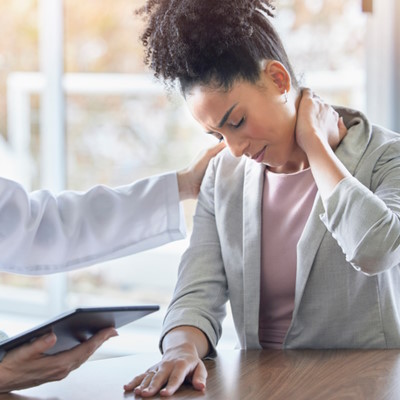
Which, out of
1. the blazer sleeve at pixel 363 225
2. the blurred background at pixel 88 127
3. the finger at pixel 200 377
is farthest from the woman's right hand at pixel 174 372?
the blurred background at pixel 88 127

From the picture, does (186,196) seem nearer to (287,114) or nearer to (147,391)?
(287,114)

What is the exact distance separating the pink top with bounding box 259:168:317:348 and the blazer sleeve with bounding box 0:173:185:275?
35cm

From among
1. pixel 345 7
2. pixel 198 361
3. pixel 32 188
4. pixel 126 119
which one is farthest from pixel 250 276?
pixel 32 188

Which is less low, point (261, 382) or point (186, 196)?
point (186, 196)

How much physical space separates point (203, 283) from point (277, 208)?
0.24m

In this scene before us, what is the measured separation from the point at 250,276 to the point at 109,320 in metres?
0.43

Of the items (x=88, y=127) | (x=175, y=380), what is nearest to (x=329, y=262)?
(x=175, y=380)

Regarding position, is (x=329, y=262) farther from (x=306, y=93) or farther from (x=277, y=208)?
(x=306, y=93)

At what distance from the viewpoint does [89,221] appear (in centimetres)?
194

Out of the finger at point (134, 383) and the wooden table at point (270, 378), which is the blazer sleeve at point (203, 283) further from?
the finger at point (134, 383)

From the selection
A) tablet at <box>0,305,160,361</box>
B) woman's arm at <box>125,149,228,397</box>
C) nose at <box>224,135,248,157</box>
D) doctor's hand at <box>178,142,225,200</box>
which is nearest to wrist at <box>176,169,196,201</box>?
doctor's hand at <box>178,142,225,200</box>

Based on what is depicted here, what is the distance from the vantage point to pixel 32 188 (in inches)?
141

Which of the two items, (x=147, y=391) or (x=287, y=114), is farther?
(x=287, y=114)

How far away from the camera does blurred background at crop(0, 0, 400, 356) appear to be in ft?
11.0
